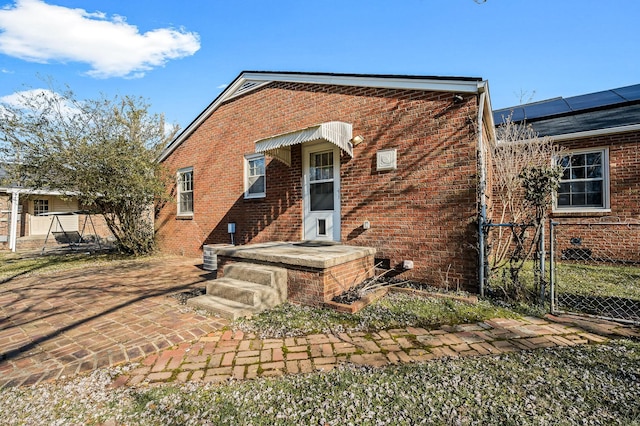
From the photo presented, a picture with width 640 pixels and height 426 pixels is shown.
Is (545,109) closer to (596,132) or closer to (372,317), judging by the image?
(596,132)

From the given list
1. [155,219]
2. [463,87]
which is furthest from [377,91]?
[155,219]

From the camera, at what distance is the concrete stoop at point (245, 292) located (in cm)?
→ 402

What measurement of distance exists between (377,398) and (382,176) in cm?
434

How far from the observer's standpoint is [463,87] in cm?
494

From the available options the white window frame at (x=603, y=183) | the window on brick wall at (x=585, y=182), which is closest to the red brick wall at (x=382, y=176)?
the white window frame at (x=603, y=183)

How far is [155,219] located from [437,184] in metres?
10.6

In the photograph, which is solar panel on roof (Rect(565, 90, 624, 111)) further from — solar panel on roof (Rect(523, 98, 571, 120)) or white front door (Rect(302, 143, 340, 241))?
white front door (Rect(302, 143, 340, 241))

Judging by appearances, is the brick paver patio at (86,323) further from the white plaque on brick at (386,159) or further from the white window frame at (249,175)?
the white plaque on brick at (386,159)

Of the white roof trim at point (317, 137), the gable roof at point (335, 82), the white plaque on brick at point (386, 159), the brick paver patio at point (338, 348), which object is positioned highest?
the gable roof at point (335, 82)

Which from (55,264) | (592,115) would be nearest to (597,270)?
(592,115)

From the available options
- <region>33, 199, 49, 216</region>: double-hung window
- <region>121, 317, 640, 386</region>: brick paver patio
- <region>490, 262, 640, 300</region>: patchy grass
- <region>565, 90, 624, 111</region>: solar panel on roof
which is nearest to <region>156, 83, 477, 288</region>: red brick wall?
<region>490, 262, 640, 300</region>: patchy grass

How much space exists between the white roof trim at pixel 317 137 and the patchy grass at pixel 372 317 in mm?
3157

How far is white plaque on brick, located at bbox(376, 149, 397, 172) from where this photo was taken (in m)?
5.64

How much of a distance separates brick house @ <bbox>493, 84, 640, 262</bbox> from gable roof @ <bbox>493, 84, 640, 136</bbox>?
0.02 metres
